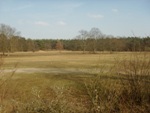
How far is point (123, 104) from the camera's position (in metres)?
5.75

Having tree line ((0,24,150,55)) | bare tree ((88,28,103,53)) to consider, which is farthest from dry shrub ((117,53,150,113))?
bare tree ((88,28,103,53))

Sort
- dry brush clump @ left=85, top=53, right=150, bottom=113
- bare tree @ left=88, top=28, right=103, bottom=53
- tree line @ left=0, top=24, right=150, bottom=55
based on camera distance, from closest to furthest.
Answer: dry brush clump @ left=85, top=53, right=150, bottom=113 < tree line @ left=0, top=24, right=150, bottom=55 < bare tree @ left=88, top=28, right=103, bottom=53

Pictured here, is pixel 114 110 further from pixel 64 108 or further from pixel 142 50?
pixel 142 50

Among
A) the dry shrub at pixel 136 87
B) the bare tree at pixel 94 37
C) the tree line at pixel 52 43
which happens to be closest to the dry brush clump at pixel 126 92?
the dry shrub at pixel 136 87

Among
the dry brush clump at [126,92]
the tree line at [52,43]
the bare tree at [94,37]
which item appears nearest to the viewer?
the dry brush clump at [126,92]

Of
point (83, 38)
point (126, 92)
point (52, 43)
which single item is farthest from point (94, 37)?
point (126, 92)

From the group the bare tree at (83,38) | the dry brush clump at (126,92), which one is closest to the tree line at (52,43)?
the bare tree at (83,38)

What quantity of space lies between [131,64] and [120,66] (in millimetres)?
857

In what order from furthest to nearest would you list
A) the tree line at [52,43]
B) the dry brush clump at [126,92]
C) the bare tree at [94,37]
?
1. the bare tree at [94,37]
2. the tree line at [52,43]
3. the dry brush clump at [126,92]

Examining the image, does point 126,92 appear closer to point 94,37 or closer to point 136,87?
point 136,87

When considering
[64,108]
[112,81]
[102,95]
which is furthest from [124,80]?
[64,108]

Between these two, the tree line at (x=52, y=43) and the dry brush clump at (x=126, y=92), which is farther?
the tree line at (x=52, y=43)

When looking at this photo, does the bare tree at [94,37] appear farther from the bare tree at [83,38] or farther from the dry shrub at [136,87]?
the dry shrub at [136,87]

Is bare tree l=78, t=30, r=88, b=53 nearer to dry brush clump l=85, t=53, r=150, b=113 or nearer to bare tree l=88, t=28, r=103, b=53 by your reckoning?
bare tree l=88, t=28, r=103, b=53
